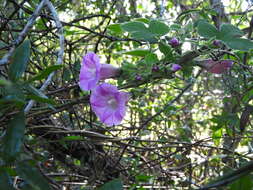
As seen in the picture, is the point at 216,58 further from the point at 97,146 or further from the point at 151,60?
the point at 97,146

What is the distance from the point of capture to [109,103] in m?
1.01

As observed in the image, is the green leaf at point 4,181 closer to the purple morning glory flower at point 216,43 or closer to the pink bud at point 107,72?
the pink bud at point 107,72

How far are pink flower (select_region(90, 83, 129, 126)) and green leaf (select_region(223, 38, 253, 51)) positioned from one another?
1.09ft

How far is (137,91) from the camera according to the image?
110 centimetres

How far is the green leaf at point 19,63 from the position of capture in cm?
61

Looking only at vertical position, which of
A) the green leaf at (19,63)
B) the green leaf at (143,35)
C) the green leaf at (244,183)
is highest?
the green leaf at (143,35)

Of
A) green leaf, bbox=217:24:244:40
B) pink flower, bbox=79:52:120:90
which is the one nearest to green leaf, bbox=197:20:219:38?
green leaf, bbox=217:24:244:40

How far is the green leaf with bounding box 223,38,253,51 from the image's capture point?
2.92 ft

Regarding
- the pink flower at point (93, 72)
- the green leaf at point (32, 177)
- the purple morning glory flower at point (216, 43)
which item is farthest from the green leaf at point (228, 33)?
the green leaf at point (32, 177)

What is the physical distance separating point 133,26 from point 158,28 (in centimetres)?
8

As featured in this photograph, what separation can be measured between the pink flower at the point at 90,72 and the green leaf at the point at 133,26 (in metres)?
0.12

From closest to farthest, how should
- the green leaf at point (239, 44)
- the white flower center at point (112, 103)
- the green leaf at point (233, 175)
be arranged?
the green leaf at point (233, 175)
the green leaf at point (239, 44)
the white flower center at point (112, 103)

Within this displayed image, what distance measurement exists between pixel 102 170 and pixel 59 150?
25 centimetres

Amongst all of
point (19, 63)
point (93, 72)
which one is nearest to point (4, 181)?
point (19, 63)
